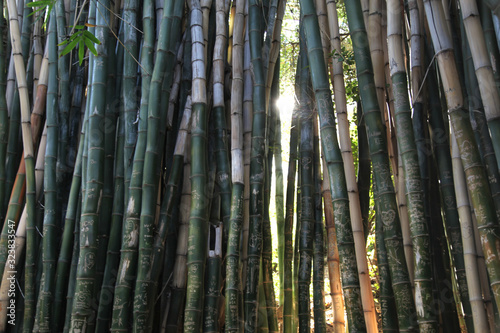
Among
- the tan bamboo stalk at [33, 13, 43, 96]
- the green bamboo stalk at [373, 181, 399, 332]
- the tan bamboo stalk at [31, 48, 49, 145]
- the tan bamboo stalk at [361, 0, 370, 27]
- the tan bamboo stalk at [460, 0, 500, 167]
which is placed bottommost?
the green bamboo stalk at [373, 181, 399, 332]

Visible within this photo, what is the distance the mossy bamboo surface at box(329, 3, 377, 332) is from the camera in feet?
6.30

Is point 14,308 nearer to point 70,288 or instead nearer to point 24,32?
point 70,288

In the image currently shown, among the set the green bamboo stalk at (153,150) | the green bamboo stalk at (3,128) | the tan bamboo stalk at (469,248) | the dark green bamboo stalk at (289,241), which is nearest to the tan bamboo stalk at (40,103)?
the green bamboo stalk at (3,128)

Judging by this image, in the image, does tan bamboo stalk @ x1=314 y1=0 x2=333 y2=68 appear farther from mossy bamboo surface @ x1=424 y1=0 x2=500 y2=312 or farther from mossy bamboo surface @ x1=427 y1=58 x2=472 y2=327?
mossy bamboo surface @ x1=424 y1=0 x2=500 y2=312

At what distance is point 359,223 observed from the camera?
1.98 m

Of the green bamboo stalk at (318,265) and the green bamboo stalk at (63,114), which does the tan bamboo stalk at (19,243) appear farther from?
the green bamboo stalk at (318,265)

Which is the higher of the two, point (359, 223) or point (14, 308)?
point (359, 223)

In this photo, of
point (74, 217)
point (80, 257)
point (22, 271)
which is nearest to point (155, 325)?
point (80, 257)

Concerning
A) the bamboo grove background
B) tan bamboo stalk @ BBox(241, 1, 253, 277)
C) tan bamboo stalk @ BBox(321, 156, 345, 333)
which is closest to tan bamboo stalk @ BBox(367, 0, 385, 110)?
the bamboo grove background

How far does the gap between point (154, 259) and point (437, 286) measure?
1.16 meters

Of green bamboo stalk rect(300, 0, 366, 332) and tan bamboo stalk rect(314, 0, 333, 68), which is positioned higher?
tan bamboo stalk rect(314, 0, 333, 68)

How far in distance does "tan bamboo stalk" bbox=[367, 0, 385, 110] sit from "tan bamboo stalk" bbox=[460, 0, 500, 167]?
0.51m

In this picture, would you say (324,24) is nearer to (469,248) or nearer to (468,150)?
(468,150)

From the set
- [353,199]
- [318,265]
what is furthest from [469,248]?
[318,265]
